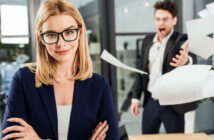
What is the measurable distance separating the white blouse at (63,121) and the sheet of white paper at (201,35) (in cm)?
58

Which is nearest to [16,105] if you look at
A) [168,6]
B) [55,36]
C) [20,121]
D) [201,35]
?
[20,121]

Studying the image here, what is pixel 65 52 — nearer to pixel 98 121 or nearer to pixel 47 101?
pixel 47 101

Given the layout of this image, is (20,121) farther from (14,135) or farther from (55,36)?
(55,36)

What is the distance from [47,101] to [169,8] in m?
1.47

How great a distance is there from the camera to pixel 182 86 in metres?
A: 0.32

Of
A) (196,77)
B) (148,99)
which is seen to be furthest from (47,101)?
(148,99)

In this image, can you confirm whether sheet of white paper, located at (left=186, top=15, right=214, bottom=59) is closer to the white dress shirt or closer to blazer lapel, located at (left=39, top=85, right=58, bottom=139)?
blazer lapel, located at (left=39, top=85, right=58, bottom=139)

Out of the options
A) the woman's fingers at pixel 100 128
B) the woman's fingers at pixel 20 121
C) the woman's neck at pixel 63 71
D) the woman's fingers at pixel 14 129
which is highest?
the woman's neck at pixel 63 71

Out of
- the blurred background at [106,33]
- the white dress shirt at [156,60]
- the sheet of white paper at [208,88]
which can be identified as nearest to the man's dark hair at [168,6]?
the white dress shirt at [156,60]

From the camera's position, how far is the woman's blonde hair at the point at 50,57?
31.8 inches

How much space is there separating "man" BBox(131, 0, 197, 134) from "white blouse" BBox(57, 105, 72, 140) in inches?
43.5

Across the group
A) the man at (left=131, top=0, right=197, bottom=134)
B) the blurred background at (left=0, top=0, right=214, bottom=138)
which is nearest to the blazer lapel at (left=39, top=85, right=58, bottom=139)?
the man at (left=131, top=0, right=197, bottom=134)

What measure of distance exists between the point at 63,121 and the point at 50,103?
95mm

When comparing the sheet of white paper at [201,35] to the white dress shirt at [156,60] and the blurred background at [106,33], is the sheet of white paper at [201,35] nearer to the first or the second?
the white dress shirt at [156,60]
